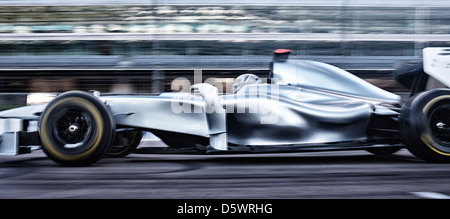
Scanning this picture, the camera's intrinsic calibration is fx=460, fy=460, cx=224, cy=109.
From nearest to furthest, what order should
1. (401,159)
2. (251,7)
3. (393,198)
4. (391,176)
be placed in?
1. (393,198)
2. (391,176)
3. (401,159)
4. (251,7)

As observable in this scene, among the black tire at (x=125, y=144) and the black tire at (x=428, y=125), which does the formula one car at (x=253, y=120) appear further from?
the black tire at (x=125, y=144)

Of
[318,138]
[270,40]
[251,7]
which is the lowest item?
[318,138]

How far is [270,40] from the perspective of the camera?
16.2 metres

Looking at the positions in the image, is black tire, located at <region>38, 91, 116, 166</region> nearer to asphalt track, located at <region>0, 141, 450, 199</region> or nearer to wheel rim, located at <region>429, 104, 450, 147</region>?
asphalt track, located at <region>0, 141, 450, 199</region>

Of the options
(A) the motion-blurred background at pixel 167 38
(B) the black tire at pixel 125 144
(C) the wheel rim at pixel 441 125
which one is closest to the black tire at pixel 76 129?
(B) the black tire at pixel 125 144

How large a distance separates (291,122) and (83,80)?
14.0 metres

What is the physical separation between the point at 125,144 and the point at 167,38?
1230 centimetres

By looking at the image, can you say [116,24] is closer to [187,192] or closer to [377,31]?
[377,31]

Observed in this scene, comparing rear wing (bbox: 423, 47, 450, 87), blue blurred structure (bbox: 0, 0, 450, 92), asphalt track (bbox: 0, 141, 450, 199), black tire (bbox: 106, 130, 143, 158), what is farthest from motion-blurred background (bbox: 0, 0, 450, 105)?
asphalt track (bbox: 0, 141, 450, 199)

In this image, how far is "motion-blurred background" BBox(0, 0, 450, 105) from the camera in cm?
1623

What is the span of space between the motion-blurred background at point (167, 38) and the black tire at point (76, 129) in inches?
476

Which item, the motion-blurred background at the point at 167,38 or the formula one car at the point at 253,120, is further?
the motion-blurred background at the point at 167,38

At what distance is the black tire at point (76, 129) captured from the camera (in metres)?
3.67
